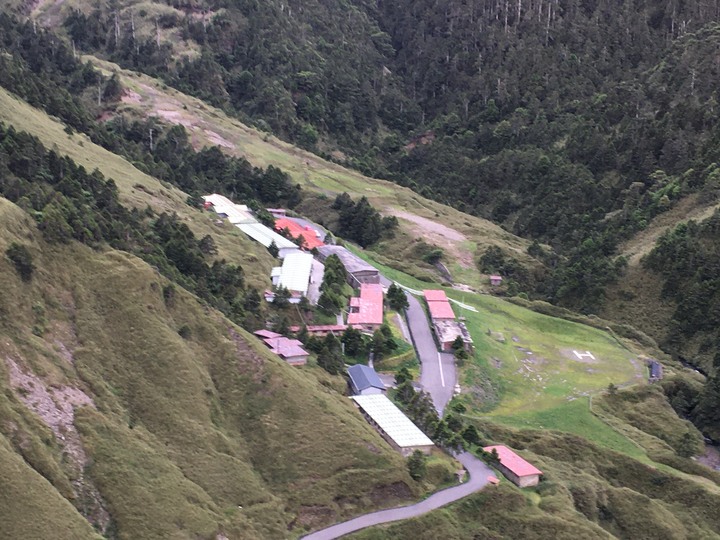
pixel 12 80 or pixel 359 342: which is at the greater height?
pixel 12 80

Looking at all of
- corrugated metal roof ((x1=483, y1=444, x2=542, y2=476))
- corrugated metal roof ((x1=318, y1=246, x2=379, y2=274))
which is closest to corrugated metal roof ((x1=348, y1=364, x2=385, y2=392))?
corrugated metal roof ((x1=483, y1=444, x2=542, y2=476))

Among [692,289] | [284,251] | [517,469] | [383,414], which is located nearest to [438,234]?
[284,251]

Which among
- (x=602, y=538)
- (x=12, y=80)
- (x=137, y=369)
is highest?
(x=12, y=80)

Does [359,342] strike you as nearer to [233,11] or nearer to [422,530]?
[422,530]

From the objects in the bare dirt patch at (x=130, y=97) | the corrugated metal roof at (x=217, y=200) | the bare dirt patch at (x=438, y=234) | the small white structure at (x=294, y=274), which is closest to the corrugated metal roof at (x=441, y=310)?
the small white structure at (x=294, y=274)

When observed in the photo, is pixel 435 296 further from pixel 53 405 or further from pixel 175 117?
pixel 175 117

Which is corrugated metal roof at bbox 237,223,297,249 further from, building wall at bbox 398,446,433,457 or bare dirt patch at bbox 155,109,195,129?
bare dirt patch at bbox 155,109,195,129

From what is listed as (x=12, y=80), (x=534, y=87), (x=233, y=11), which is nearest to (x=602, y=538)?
(x=12, y=80)
